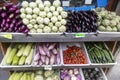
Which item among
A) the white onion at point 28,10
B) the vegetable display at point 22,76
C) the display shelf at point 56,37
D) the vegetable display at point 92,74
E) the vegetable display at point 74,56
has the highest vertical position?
the white onion at point 28,10

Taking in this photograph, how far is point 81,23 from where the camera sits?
6.66 ft

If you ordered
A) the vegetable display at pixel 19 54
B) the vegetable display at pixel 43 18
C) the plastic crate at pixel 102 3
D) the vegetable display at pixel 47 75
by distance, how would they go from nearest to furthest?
1. the vegetable display at pixel 43 18
2. the vegetable display at pixel 19 54
3. the vegetable display at pixel 47 75
4. the plastic crate at pixel 102 3

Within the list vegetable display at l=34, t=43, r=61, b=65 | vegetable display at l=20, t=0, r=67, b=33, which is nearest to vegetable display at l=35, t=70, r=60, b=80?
vegetable display at l=34, t=43, r=61, b=65

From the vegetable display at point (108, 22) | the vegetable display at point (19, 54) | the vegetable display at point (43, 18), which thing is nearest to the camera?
the vegetable display at point (43, 18)

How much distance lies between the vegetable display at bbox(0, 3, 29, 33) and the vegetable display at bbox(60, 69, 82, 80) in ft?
2.60

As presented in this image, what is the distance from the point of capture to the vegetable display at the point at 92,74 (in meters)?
2.42

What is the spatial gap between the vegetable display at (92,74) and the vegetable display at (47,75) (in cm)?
38

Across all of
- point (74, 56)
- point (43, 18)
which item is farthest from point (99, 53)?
point (43, 18)

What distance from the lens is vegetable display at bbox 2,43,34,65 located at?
2.20 m

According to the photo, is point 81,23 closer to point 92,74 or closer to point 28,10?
point 28,10

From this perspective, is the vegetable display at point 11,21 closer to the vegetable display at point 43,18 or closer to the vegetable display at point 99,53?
the vegetable display at point 43,18

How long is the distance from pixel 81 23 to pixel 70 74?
74 centimetres

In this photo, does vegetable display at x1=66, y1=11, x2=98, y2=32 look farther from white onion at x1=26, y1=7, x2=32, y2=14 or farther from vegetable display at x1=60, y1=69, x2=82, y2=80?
vegetable display at x1=60, y1=69, x2=82, y2=80

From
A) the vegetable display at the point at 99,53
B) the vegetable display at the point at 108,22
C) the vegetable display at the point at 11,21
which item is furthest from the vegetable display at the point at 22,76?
the vegetable display at the point at 108,22
